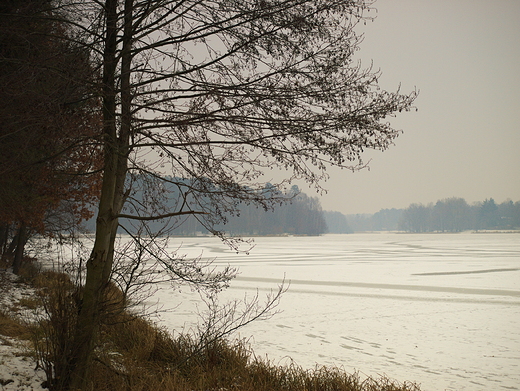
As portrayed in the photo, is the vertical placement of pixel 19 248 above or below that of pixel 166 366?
above

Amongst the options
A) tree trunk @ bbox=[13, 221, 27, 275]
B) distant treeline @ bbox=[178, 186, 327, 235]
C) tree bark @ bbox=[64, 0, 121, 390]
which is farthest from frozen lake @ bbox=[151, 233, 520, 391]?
distant treeline @ bbox=[178, 186, 327, 235]

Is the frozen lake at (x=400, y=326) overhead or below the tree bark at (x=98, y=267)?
below

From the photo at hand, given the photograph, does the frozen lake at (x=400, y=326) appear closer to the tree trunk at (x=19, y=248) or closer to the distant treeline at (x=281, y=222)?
the tree trunk at (x=19, y=248)

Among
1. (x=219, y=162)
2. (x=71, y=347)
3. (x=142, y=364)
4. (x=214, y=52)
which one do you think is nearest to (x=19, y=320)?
(x=142, y=364)

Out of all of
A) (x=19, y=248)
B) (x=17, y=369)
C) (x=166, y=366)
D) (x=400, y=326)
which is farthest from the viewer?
(x=19, y=248)

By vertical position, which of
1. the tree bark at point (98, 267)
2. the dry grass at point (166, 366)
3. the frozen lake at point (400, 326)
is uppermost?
the tree bark at point (98, 267)

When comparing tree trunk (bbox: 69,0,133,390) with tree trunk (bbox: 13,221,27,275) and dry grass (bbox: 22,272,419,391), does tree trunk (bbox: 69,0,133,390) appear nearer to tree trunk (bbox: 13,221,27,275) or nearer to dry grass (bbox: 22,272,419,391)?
dry grass (bbox: 22,272,419,391)

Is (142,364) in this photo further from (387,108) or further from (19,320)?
(387,108)

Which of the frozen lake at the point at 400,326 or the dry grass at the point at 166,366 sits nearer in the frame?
the dry grass at the point at 166,366

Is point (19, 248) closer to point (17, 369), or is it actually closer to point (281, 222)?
point (17, 369)

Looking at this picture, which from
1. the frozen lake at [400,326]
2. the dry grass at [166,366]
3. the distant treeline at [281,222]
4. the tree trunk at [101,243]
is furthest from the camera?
the distant treeline at [281,222]

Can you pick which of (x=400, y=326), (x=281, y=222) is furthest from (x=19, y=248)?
(x=281, y=222)

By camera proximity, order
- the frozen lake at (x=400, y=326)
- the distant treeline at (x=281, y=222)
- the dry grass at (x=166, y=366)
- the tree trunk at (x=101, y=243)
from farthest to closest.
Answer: the distant treeline at (x=281, y=222)
the frozen lake at (x=400, y=326)
the dry grass at (x=166, y=366)
the tree trunk at (x=101, y=243)

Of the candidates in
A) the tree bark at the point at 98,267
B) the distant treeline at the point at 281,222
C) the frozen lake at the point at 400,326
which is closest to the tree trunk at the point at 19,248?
the frozen lake at the point at 400,326
